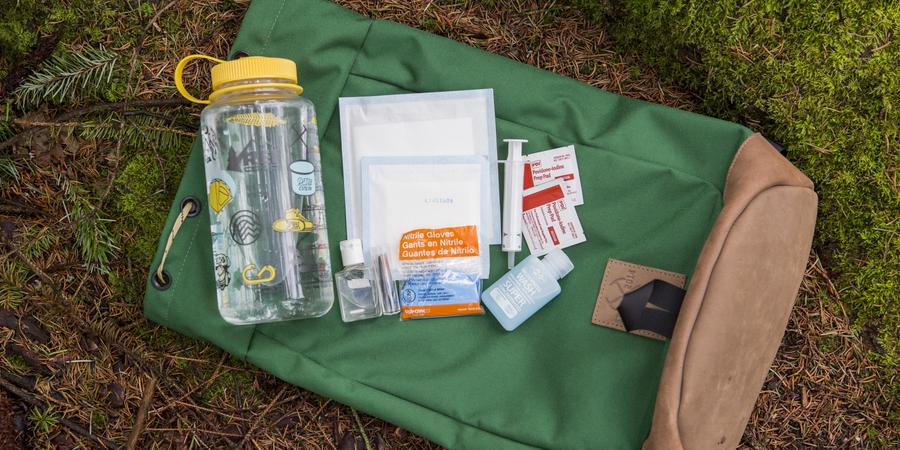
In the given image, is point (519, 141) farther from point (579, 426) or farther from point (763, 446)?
point (763, 446)

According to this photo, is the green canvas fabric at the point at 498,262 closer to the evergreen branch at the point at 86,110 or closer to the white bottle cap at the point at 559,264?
the white bottle cap at the point at 559,264

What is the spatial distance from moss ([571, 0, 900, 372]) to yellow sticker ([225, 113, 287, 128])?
1060 millimetres

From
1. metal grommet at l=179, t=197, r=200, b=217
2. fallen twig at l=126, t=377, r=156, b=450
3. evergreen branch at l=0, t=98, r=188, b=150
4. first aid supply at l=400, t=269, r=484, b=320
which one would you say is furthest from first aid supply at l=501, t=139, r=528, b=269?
fallen twig at l=126, t=377, r=156, b=450

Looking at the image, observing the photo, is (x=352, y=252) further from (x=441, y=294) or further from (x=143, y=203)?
(x=143, y=203)

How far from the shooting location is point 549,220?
1582 millimetres

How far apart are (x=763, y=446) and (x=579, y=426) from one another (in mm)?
613

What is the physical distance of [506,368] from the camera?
1.57m

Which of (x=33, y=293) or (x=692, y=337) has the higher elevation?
(x=692, y=337)

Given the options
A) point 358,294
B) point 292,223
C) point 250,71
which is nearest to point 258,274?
point 292,223

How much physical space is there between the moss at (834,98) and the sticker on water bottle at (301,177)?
1.04 m

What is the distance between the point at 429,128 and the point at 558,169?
361mm

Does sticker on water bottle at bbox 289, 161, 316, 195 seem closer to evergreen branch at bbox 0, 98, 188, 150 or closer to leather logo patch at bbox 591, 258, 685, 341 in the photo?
evergreen branch at bbox 0, 98, 188, 150

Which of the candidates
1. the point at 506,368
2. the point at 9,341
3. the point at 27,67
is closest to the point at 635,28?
the point at 506,368

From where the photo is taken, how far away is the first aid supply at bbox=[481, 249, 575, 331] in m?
1.53
